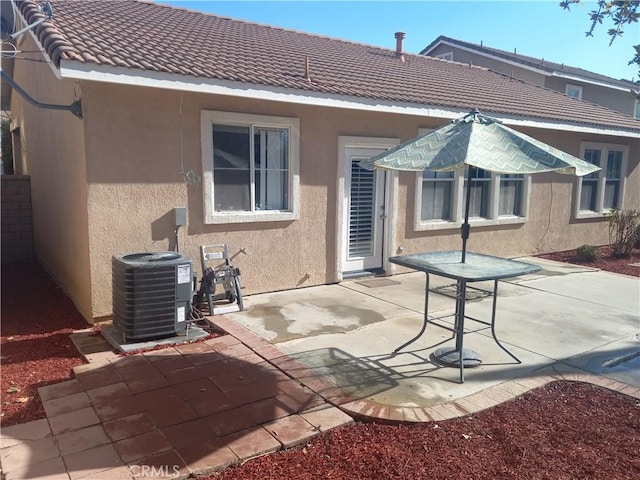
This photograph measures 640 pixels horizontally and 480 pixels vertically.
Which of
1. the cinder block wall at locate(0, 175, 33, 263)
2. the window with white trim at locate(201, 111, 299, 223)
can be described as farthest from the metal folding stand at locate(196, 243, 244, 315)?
the cinder block wall at locate(0, 175, 33, 263)

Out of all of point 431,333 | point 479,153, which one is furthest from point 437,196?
point 479,153

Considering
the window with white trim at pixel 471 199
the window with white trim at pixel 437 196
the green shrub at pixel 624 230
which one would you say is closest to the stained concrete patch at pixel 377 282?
the window with white trim at pixel 471 199

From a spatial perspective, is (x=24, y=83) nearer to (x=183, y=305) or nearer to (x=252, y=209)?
(x=252, y=209)

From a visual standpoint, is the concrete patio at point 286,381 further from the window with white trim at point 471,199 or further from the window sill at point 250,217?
the window with white trim at point 471,199

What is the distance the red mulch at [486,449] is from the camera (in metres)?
3.11

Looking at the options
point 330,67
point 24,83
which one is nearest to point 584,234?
point 330,67

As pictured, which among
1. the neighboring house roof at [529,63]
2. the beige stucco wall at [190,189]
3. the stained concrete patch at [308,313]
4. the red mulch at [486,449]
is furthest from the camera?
the neighboring house roof at [529,63]

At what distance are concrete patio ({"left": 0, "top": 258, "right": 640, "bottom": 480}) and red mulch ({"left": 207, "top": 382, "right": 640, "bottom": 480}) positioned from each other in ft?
0.45

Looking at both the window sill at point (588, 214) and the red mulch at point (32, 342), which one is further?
the window sill at point (588, 214)

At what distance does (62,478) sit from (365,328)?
372cm

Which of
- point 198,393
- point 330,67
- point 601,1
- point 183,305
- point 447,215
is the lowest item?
point 198,393

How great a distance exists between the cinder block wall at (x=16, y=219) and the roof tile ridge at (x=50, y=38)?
451cm

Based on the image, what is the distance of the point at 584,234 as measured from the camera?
508 inches

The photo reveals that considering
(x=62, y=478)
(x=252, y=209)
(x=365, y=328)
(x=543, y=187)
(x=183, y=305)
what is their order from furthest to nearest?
1. (x=543, y=187)
2. (x=252, y=209)
3. (x=365, y=328)
4. (x=183, y=305)
5. (x=62, y=478)
